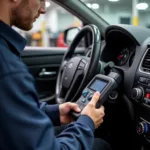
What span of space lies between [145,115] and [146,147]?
15 centimetres

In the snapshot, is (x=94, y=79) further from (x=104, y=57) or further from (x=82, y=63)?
(x=104, y=57)

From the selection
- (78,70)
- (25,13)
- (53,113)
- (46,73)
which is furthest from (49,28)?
(25,13)

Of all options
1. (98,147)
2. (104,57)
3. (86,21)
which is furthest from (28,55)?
(98,147)

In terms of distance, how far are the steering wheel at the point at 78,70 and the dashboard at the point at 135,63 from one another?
14 cm

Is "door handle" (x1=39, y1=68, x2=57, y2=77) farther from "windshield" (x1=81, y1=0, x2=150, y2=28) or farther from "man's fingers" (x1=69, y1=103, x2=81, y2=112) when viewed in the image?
"man's fingers" (x1=69, y1=103, x2=81, y2=112)

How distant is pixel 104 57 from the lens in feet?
4.86

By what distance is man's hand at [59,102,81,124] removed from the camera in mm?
1020

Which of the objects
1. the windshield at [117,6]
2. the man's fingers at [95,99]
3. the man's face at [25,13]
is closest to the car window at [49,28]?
the windshield at [117,6]

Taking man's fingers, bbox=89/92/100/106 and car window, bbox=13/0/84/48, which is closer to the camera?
man's fingers, bbox=89/92/100/106

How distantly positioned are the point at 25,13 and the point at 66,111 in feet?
1.48

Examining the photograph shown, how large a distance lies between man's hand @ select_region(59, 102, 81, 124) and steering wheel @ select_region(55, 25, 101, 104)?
0.16m

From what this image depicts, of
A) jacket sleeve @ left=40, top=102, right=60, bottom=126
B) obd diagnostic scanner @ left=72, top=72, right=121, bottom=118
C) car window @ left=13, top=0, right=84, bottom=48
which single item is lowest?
car window @ left=13, top=0, right=84, bottom=48

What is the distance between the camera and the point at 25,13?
2.37 ft

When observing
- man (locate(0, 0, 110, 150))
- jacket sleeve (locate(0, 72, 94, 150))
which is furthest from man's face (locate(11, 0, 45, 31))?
jacket sleeve (locate(0, 72, 94, 150))
